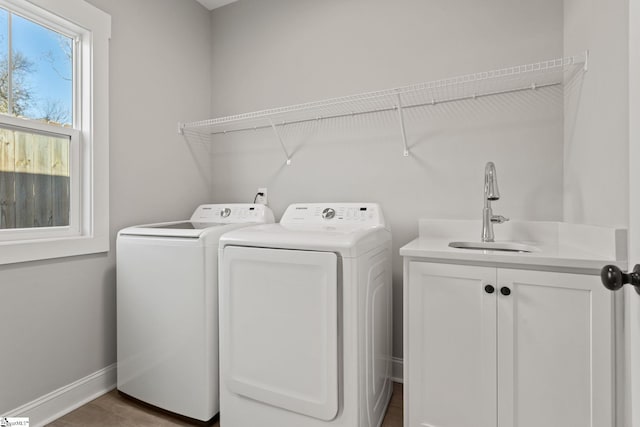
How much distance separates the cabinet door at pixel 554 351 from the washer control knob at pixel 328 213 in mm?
981

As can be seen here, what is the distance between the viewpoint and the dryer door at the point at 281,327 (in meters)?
1.32

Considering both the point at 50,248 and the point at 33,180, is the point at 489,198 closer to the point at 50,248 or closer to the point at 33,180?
the point at 50,248

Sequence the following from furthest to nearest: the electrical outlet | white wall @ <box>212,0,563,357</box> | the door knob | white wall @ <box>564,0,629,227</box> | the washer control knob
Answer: the electrical outlet, the washer control knob, white wall @ <box>212,0,563,357</box>, white wall @ <box>564,0,629,227</box>, the door knob

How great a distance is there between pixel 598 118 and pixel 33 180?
260cm

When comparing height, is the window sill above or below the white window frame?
below

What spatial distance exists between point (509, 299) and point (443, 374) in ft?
1.36

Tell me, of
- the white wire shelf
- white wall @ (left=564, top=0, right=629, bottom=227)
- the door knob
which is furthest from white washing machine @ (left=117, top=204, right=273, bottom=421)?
white wall @ (left=564, top=0, right=629, bottom=227)

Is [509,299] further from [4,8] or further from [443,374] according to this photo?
[4,8]

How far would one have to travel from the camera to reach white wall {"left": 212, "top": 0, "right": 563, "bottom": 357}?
1.70m

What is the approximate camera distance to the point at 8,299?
1.49 metres

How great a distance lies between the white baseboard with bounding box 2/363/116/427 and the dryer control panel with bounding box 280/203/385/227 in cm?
141

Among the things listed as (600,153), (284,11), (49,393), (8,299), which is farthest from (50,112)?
(600,153)

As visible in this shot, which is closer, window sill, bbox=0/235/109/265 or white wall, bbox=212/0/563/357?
window sill, bbox=0/235/109/265

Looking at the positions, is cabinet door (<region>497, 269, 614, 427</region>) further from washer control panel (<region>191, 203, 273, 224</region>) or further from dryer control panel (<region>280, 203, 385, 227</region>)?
washer control panel (<region>191, 203, 273, 224</region>)
